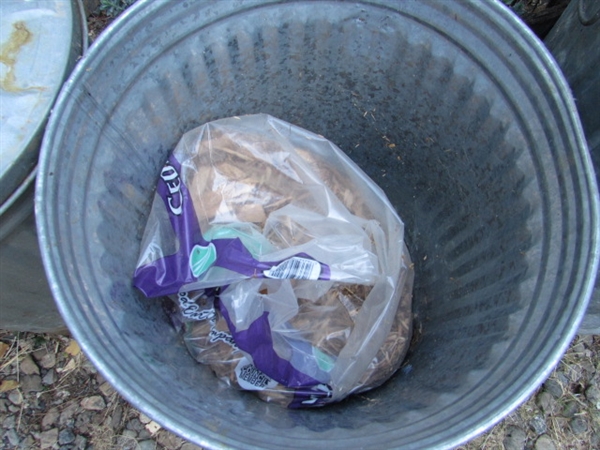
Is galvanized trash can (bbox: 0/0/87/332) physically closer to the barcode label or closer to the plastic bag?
the plastic bag

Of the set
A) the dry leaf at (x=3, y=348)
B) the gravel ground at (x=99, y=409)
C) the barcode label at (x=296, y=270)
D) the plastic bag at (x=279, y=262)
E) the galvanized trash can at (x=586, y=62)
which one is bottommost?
the dry leaf at (x=3, y=348)

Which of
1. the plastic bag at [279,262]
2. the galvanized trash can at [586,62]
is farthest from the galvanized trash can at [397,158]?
the galvanized trash can at [586,62]

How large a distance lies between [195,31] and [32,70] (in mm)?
254

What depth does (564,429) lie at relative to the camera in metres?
1.21

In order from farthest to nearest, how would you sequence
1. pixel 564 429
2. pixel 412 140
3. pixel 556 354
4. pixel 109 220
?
pixel 564 429 < pixel 412 140 < pixel 109 220 < pixel 556 354

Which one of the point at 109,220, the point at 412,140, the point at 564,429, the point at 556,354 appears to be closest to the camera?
the point at 556,354

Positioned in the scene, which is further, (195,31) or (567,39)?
(567,39)

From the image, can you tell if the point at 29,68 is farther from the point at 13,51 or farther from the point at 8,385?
the point at 8,385

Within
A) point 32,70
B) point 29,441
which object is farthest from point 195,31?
point 29,441

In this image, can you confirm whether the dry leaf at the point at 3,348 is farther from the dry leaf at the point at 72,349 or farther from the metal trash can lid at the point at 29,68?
the metal trash can lid at the point at 29,68

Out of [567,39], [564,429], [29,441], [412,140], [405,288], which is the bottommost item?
[29,441]

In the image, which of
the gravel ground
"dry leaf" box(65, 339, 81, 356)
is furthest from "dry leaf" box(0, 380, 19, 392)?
"dry leaf" box(65, 339, 81, 356)

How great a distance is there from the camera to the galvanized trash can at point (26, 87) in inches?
28.0

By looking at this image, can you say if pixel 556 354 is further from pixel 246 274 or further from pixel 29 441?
pixel 29 441
